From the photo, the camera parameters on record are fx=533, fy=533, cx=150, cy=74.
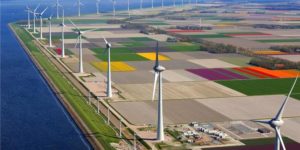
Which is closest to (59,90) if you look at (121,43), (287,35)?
(121,43)

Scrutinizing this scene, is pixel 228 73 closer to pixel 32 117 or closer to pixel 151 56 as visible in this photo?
pixel 151 56

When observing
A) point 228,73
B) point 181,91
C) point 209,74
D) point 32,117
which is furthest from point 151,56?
point 32,117

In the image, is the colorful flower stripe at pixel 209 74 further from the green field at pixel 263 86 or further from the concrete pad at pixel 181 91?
the concrete pad at pixel 181 91

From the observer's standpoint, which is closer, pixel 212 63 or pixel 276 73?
pixel 276 73

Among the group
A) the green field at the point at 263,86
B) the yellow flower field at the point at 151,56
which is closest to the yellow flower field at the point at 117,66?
the yellow flower field at the point at 151,56

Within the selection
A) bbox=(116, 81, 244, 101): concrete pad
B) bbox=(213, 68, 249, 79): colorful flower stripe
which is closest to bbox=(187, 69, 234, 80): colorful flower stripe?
bbox=(213, 68, 249, 79): colorful flower stripe

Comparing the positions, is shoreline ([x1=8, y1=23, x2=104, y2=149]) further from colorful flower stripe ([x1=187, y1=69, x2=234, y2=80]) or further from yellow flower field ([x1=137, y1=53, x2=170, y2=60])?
colorful flower stripe ([x1=187, y1=69, x2=234, y2=80])
